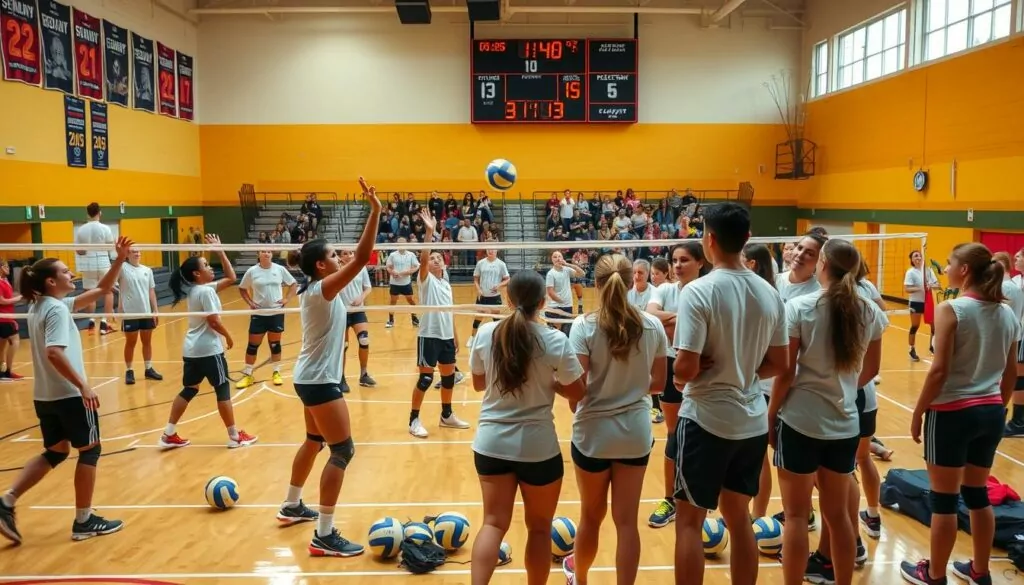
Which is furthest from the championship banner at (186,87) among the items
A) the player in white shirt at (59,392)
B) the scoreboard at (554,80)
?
the player in white shirt at (59,392)

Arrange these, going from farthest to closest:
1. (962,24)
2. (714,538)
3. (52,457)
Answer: (962,24)
(52,457)
(714,538)

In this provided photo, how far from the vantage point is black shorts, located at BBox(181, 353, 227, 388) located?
7273mm

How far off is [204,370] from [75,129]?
14.5 meters

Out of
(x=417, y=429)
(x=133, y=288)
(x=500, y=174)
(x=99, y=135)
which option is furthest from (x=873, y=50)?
(x=99, y=135)

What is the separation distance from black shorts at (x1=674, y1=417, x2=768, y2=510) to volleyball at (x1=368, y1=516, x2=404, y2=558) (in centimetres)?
230

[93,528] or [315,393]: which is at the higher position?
[315,393]

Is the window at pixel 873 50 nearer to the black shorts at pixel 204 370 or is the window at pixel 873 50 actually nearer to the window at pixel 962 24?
the window at pixel 962 24

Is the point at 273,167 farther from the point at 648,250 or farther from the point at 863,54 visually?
the point at 863,54

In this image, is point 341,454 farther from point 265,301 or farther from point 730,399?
point 265,301

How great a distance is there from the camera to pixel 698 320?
3420 millimetres

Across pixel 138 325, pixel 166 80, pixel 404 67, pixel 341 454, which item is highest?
pixel 404 67

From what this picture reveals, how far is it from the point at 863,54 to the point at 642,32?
717 centimetres

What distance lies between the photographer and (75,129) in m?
18.5

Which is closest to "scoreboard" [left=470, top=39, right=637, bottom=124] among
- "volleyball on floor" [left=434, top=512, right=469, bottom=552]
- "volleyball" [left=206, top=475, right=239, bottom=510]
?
"volleyball" [left=206, top=475, right=239, bottom=510]
